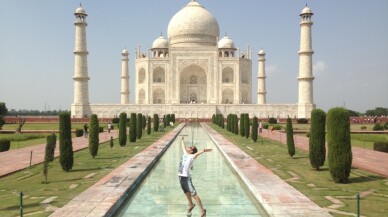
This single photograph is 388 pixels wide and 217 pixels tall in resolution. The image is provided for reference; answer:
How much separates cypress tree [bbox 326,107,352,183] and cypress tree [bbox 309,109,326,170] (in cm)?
98

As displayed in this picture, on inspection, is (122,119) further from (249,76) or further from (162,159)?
(249,76)

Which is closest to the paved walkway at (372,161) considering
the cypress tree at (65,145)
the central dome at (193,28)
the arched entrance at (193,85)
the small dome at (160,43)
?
the cypress tree at (65,145)

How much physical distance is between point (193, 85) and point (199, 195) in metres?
34.3

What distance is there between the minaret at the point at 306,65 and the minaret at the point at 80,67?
16.6m

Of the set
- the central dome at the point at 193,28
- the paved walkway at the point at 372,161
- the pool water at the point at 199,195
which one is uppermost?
the central dome at the point at 193,28

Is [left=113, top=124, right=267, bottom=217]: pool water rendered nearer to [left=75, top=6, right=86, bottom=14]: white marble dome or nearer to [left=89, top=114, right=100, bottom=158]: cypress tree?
[left=89, top=114, right=100, bottom=158]: cypress tree

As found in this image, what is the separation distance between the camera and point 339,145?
6.66 meters

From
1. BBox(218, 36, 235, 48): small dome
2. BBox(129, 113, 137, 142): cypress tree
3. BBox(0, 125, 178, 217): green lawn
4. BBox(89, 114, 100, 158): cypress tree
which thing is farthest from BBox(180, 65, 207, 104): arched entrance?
BBox(0, 125, 178, 217): green lawn

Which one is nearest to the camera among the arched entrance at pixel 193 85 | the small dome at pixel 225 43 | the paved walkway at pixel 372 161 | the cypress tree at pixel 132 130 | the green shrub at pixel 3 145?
the paved walkway at pixel 372 161

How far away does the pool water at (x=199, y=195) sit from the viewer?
4.95 metres

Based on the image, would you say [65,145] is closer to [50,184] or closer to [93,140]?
[50,184]

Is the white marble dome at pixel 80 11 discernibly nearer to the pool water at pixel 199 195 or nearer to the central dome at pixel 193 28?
the central dome at pixel 193 28

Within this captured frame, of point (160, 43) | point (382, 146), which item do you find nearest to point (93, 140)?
point (382, 146)

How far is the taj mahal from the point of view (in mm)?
32281
